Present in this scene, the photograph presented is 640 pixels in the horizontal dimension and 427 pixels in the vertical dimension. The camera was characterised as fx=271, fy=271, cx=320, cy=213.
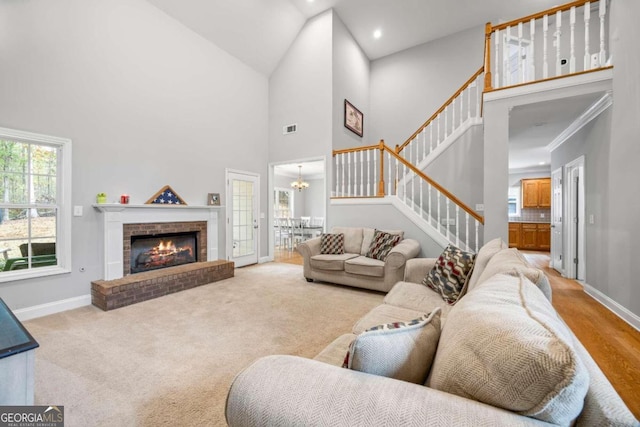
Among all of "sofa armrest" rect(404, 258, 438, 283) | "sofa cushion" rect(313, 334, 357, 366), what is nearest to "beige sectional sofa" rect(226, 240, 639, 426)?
"sofa cushion" rect(313, 334, 357, 366)

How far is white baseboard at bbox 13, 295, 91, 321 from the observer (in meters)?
2.90

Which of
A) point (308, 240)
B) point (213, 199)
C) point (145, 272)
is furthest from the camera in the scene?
point (213, 199)

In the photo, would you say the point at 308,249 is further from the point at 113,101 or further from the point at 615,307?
the point at 615,307

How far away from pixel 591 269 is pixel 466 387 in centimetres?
466

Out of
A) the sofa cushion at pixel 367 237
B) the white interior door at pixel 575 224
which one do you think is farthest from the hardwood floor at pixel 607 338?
the sofa cushion at pixel 367 237

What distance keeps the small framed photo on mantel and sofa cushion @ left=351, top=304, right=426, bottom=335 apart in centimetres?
393

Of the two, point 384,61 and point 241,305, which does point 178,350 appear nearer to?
point 241,305

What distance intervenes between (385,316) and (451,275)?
919mm

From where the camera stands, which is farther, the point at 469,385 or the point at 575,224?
the point at 575,224

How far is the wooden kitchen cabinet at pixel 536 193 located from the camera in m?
8.41

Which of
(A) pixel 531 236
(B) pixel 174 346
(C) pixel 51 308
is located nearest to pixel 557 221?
(A) pixel 531 236

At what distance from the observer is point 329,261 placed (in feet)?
13.3

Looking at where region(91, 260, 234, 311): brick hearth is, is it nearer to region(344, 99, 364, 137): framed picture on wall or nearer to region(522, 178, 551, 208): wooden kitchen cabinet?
region(344, 99, 364, 137): framed picture on wall

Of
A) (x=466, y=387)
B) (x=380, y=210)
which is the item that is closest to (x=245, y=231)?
(x=380, y=210)
